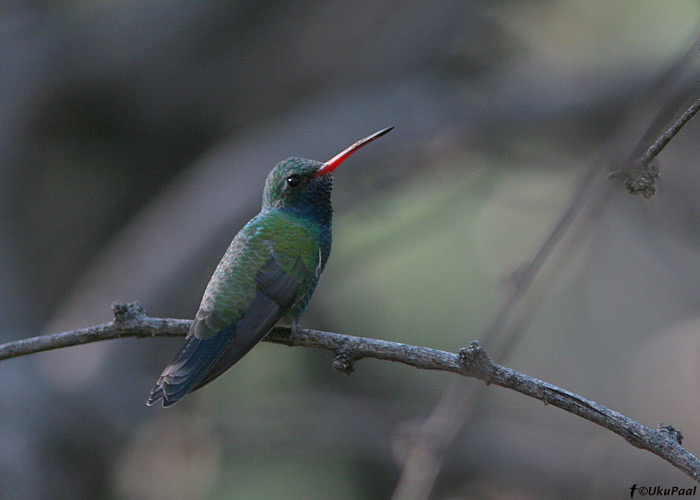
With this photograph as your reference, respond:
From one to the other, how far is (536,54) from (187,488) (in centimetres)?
643

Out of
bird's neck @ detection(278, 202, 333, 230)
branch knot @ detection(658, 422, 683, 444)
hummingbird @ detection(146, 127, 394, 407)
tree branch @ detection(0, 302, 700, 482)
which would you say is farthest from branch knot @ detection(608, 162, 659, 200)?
bird's neck @ detection(278, 202, 333, 230)

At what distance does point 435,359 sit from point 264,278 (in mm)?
1264

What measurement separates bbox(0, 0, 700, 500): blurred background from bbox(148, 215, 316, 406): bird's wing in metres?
3.21

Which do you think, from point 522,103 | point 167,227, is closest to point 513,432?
point 522,103

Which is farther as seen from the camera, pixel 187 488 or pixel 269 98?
pixel 269 98

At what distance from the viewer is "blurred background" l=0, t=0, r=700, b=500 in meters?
7.44

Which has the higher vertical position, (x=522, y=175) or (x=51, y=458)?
(x=522, y=175)

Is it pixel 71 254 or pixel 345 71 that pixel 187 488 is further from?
pixel 345 71

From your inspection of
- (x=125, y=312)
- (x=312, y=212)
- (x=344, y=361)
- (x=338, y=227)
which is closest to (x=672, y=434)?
(x=344, y=361)

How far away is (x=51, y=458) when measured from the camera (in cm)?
716

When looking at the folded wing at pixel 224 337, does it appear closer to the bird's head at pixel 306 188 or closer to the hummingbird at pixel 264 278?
the hummingbird at pixel 264 278

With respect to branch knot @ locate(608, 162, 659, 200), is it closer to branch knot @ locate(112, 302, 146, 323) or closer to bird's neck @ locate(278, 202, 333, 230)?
branch knot @ locate(112, 302, 146, 323)

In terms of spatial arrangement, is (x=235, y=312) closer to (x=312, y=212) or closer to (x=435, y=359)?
(x=312, y=212)

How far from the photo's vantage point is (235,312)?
3.58 meters
